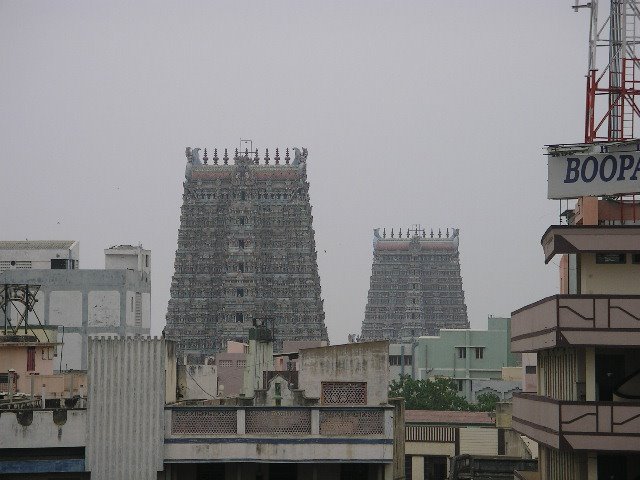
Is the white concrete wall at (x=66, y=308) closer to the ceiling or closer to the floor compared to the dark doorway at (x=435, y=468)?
closer to the ceiling

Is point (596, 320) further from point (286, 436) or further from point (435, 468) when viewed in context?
point (435, 468)

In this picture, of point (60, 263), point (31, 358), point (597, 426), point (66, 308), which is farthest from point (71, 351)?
point (597, 426)

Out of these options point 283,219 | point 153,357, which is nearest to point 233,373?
point 153,357

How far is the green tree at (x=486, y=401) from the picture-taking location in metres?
91.5

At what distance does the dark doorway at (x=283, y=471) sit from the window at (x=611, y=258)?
21.2ft

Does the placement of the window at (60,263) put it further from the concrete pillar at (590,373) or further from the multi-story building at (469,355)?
the concrete pillar at (590,373)

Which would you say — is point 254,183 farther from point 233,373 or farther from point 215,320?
point 233,373

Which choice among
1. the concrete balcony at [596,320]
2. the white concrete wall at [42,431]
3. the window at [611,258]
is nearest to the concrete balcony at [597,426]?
the concrete balcony at [596,320]

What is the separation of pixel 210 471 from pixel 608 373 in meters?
→ 7.16

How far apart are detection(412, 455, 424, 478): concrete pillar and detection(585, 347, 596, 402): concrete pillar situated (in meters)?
28.9

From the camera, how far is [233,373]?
80625mm

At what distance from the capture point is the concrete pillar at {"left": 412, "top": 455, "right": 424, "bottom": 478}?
52.8 meters

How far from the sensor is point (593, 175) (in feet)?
87.4

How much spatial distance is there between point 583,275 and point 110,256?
261 ft
